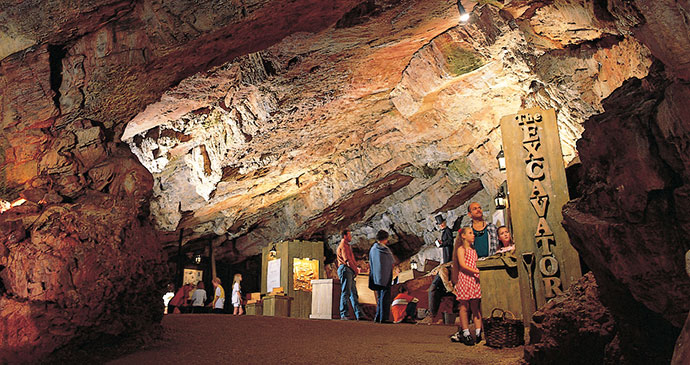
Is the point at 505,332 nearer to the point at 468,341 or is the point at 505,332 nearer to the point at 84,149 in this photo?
the point at 468,341

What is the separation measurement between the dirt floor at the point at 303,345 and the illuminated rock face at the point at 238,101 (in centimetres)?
71

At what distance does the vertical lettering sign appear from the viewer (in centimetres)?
719

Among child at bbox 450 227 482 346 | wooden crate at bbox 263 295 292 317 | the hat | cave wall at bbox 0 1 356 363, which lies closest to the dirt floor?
child at bbox 450 227 482 346

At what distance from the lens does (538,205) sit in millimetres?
7535

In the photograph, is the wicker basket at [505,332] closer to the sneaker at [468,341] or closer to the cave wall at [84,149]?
the sneaker at [468,341]

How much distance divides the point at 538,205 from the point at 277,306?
8.11m

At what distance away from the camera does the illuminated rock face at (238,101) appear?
13.5 feet

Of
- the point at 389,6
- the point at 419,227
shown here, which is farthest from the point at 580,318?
the point at 419,227

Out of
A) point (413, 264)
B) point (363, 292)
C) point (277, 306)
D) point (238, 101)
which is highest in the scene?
point (238, 101)

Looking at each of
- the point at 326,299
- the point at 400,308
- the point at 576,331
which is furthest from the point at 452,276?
the point at 326,299

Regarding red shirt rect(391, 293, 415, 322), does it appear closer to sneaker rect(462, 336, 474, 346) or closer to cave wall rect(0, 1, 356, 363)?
sneaker rect(462, 336, 474, 346)

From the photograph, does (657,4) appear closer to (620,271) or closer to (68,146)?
(620,271)

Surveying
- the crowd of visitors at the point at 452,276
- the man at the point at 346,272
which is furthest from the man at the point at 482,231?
the man at the point at 346,272

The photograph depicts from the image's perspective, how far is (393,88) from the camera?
10.1 m
